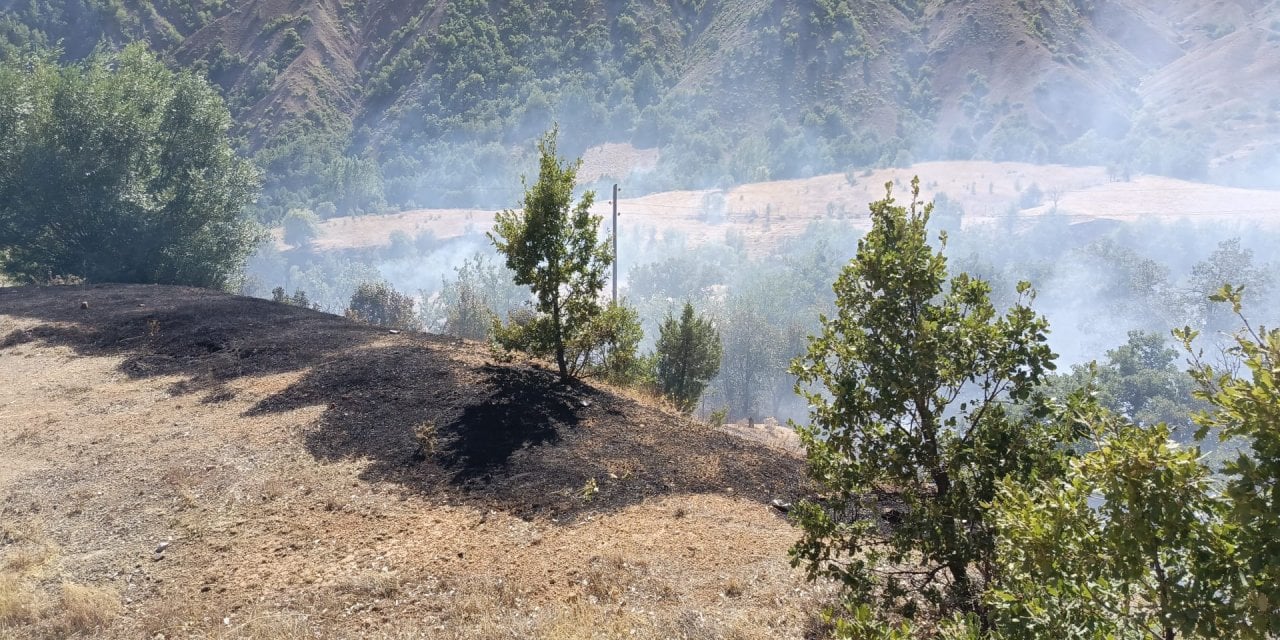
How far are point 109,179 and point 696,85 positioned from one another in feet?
339

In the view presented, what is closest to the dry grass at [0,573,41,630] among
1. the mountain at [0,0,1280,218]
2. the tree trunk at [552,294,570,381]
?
the tree trunk at [552,294,570,381]

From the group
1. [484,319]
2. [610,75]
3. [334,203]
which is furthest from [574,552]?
[610,75]

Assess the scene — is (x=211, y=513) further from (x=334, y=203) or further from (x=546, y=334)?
(x=334, y=203)

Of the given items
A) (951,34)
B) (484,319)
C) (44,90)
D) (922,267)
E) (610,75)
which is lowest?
(484,319)

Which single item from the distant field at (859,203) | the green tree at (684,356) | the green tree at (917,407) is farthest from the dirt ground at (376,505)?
the distant field at (859,203)

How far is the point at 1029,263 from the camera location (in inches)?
2923

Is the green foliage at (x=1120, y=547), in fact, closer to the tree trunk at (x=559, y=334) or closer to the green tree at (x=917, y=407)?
the green tree at (x=917, y=407)

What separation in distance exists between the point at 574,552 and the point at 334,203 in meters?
94.9

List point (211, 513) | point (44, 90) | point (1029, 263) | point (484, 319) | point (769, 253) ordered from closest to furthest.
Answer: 1. point (211, 513)
2. point (44, 90)
3. point (484, 319)
4. point (1029, 263)
5. point (769, 253)

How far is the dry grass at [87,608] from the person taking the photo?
6.29 meters

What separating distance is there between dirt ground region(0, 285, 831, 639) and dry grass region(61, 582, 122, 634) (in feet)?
0.09

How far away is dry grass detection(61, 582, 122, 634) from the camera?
629 centimetres

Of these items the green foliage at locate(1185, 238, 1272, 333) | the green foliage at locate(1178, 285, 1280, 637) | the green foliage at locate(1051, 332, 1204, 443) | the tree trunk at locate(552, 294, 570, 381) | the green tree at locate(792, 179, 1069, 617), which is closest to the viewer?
the green foliage at locate(1178, 285, 1280, 637)

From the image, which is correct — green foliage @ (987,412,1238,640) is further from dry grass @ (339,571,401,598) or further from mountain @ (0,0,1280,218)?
mountain @ (0,0,1280,218)
